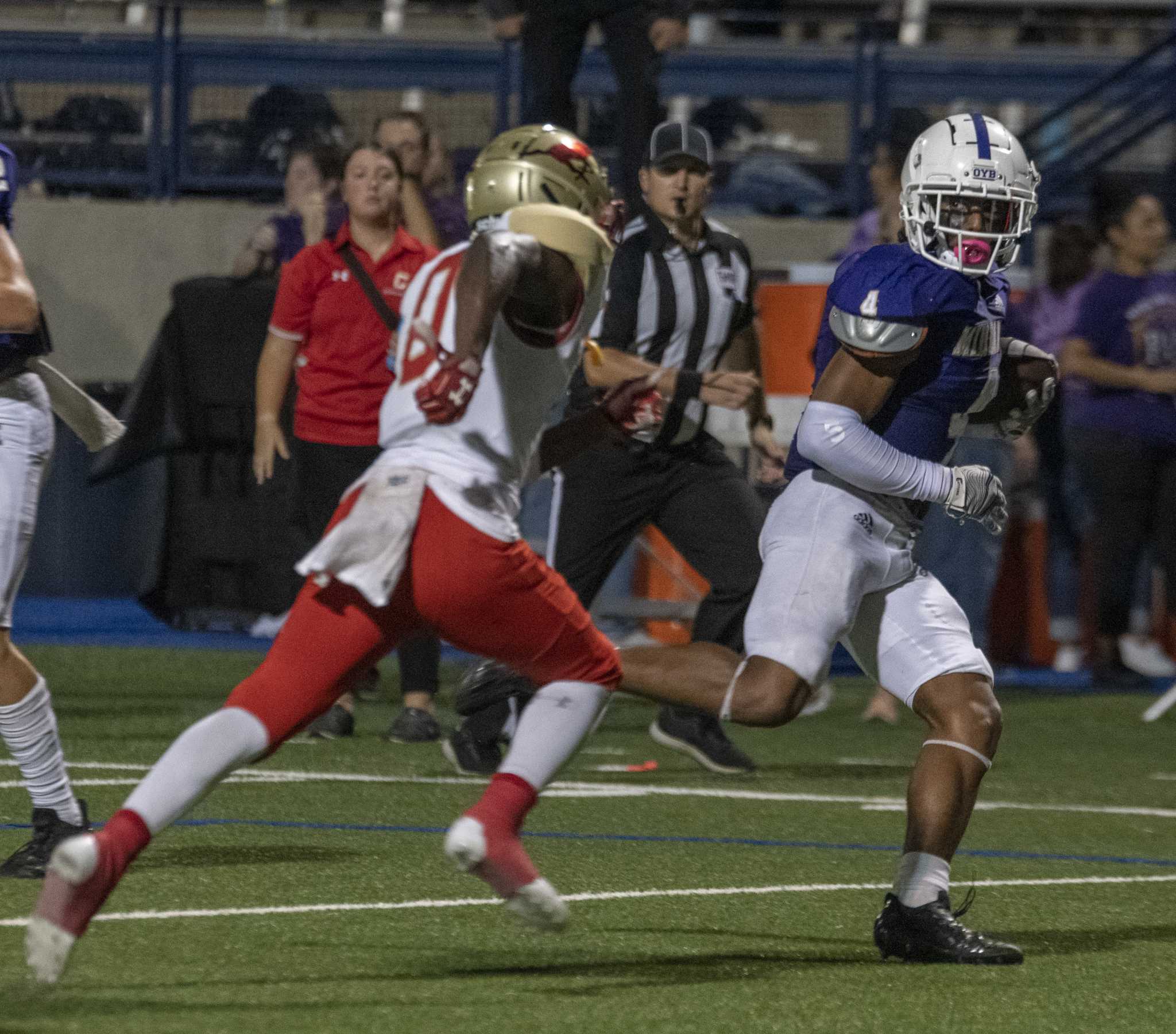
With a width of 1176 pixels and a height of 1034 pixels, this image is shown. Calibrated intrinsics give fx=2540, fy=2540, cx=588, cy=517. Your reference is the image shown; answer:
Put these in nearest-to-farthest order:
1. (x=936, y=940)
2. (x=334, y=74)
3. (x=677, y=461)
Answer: (x=936, y=940), (x=677, y=461), (x=334, y=74)

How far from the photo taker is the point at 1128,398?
12562 mm

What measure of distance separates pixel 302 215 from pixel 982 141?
22.9ft

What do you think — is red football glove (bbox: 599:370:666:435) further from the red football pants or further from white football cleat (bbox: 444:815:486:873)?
white football cleat (bbox: 444:815:486:873)

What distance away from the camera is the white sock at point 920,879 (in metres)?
5.78

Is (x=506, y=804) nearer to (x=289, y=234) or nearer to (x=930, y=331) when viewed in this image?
(x=930, y=331)

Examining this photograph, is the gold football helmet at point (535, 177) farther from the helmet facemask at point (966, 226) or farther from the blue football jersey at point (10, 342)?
the blue football jersey at point (10, 342)

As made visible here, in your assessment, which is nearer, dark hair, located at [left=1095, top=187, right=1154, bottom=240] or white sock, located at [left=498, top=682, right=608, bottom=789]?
white sock, located at [left=498, top=682, right=608, bottom=789]

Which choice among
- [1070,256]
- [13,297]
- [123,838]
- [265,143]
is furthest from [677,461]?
[265,143]

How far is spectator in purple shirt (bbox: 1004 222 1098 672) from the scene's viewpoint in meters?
13.5

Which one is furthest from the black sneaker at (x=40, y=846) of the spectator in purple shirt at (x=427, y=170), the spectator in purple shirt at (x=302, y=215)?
the spectator in purple shirt at (x=302, y=215)

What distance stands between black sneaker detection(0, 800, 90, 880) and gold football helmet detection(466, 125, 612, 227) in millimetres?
1982

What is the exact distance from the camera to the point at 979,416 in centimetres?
641

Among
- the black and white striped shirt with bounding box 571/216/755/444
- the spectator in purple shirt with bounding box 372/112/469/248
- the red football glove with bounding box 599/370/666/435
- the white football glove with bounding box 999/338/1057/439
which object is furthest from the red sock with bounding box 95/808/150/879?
the spectator in purple shirt with bounding box 372/112/469/248

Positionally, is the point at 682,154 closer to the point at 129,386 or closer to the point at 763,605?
the point at 763,605
